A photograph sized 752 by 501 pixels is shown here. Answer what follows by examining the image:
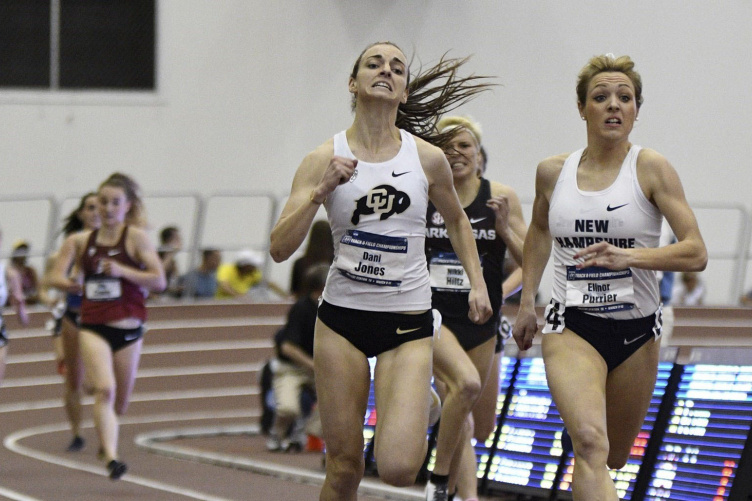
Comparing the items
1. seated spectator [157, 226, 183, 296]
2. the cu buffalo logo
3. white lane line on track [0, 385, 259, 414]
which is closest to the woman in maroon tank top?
the cu buffalo logo

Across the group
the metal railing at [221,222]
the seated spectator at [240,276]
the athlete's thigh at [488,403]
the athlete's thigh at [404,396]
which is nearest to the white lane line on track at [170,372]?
the seated spectator at [240,276]

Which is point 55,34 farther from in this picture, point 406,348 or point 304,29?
point 406,348

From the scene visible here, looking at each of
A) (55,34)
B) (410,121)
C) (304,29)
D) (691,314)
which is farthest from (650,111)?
(410,121)

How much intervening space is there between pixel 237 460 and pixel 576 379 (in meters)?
5.33

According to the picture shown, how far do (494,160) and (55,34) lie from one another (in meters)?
6.09

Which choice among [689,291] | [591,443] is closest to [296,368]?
[591,443]

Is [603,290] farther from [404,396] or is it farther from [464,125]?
[464,125]

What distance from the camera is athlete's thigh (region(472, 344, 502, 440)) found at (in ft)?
23.3

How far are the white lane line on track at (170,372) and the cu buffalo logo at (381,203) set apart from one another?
28.9 feet

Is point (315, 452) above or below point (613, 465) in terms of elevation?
below

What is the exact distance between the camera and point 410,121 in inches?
236

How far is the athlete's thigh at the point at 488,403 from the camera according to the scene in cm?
710

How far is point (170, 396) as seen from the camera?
1362 centimetres

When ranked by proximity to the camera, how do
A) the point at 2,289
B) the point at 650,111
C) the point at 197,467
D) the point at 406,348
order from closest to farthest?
the point at 406,348, the point at 2,289, the point at 197,467, the point at 650,111
